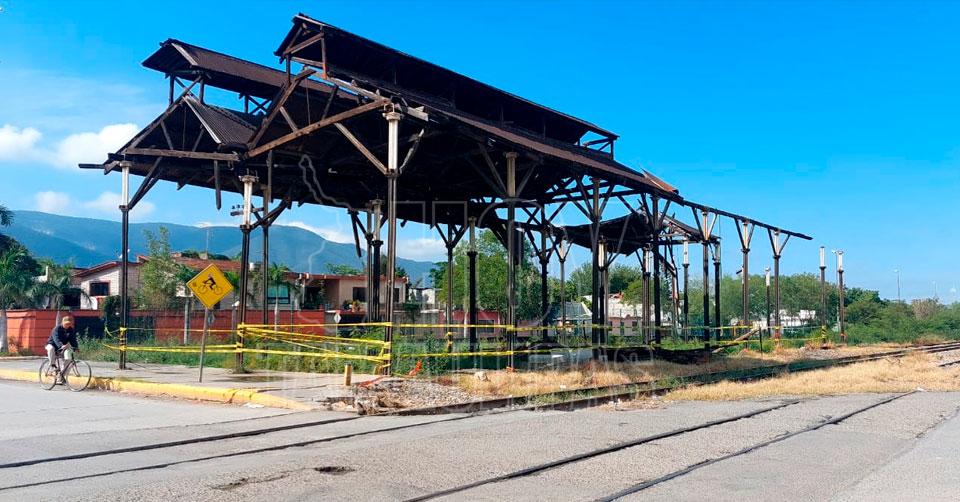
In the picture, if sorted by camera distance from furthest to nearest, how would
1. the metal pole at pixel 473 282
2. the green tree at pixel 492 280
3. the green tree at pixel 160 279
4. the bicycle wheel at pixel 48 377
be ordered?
1. the green tree at pixel 492 280
2. the green tree at pixel 160 279
3. the metal pole at pixel 473 282
4. the bicycle wheel at pixel 48 377

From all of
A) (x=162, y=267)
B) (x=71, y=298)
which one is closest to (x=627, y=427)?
(x=162, y=267)

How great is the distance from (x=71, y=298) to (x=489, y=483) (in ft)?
151

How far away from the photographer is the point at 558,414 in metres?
12.7

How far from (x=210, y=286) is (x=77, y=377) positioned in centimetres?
345

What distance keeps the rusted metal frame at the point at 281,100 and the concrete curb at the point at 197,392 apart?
24.5ft

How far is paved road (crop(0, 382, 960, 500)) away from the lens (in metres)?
7.06

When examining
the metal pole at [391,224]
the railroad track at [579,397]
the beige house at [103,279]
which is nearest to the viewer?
the railroad track at [579,397]

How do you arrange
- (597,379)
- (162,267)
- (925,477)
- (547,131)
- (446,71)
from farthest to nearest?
1. (162,267)
2. (547,131)
3. (446,71)
4. (597,379)
5. (925,477)

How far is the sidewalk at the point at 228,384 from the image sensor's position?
13664mm

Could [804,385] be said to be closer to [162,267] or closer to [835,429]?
[835,429]

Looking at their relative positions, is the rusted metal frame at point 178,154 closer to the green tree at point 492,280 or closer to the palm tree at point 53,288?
the palm tree at point 53,288

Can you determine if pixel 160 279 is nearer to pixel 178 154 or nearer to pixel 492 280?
pixel 492 280

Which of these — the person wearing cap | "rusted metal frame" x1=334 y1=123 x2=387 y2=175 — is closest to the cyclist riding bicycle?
the person wearing cap

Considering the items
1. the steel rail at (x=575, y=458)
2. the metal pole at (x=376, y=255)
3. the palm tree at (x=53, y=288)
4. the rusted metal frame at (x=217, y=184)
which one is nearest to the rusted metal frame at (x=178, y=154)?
the rusted metal frame at (x=217, y=184)
